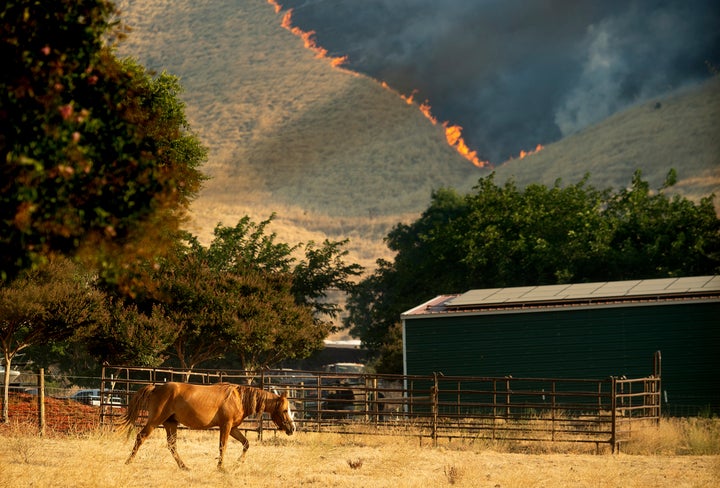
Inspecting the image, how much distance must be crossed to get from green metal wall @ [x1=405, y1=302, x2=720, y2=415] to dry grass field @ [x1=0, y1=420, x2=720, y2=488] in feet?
25.5

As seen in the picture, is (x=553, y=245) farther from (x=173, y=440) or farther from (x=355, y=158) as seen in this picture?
(x=355, y=158)

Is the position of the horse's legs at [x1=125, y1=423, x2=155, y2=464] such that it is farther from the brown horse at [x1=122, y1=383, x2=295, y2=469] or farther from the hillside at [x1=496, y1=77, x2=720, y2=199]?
the hillside at [x1=496, y1=77, x2=720, y2=199]

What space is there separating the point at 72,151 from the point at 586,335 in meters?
26.9

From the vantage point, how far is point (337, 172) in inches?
7111

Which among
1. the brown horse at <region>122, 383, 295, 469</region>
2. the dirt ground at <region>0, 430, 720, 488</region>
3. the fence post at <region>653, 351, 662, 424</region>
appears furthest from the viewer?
the fence post at <region>653, 351, 662, 424</region>

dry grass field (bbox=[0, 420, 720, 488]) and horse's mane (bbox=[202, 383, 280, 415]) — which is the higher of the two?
horse's mane (bbox=[202, 383, 280, 415])

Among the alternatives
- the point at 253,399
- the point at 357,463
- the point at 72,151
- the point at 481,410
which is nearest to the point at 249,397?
the point at 253,399

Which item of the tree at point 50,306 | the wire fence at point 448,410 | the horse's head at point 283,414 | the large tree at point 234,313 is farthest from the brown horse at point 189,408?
the large tree at point 234,313

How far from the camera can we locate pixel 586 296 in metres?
35.9

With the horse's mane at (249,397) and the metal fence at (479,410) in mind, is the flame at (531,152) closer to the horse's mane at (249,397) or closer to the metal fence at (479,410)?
the metal fence at (479,410)

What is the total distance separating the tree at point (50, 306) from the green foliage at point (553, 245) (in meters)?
16.1

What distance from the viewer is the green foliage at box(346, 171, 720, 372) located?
4928cm

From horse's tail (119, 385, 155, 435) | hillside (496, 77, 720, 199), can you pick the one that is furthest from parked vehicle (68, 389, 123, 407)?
hillside (496, 77, 720, 199)

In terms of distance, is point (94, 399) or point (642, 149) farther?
point (642, 149)
